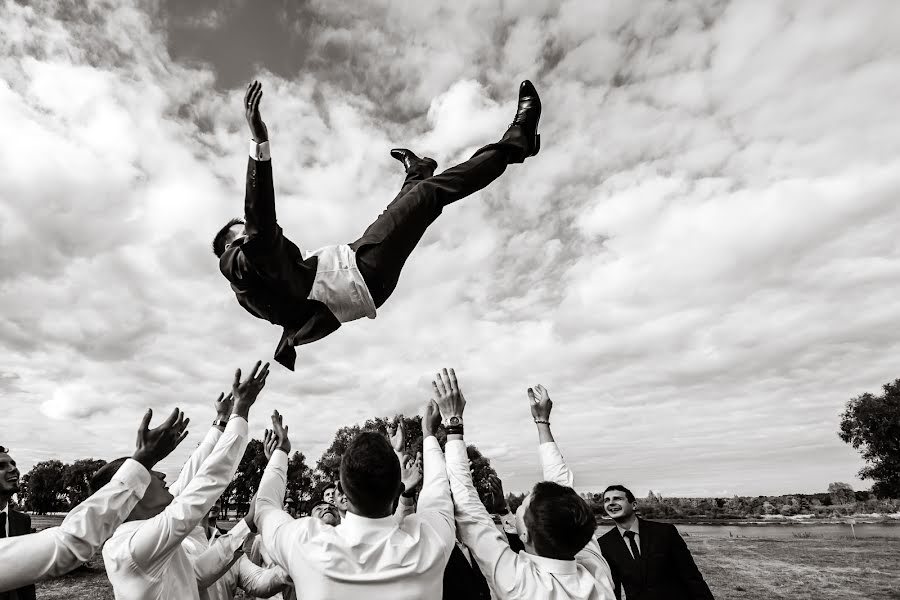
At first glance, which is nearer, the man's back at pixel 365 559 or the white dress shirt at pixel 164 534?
the man's back at pixel 365 559

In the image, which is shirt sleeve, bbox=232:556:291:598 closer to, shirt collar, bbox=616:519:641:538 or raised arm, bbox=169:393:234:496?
raised arm, bbox=169:393:234:496

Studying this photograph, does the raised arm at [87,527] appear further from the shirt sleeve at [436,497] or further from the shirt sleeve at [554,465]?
the shirt sleeve at [554,465]

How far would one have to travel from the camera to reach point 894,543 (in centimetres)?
1977

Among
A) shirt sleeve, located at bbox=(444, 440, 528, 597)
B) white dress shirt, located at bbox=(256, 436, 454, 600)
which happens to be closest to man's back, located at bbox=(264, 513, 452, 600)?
white dress shirt, located at bbox=(256, 436, 454, 600)

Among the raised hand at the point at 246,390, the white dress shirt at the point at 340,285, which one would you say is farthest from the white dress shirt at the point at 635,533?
the raised hand at the point at 246,390

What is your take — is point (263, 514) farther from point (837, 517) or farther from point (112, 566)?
point (837, 517)

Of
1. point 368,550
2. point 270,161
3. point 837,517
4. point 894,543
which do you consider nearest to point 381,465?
point 368,550

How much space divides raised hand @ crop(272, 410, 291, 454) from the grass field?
10.3 meters

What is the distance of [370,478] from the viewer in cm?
224

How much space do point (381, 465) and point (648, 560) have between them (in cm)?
326

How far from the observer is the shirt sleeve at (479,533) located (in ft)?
7.89

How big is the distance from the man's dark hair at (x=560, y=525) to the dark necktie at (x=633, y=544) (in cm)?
244

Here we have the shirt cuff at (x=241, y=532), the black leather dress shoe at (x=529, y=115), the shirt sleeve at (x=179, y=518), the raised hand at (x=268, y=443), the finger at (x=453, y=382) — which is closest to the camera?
the shirt sleeve at (x=179, y=518)

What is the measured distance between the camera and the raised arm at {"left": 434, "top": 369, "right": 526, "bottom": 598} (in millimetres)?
2422
